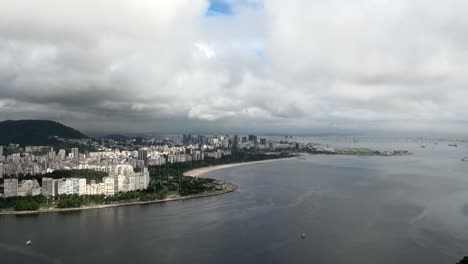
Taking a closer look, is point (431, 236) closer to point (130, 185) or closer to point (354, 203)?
point (354, 203)

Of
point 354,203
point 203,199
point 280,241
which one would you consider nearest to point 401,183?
point 354,203

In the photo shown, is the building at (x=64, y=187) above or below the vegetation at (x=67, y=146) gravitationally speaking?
below

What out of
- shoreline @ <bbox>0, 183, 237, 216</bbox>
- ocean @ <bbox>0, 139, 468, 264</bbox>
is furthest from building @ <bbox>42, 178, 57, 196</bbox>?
ocean @ <bbox>0, 139, 468, 264</bbox>

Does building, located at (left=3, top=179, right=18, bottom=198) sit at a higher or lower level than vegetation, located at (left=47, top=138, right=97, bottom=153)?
lower

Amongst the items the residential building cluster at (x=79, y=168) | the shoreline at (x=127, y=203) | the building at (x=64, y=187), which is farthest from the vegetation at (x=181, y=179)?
the building at (x=64, y=187)

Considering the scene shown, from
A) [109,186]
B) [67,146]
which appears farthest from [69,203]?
[67,146]

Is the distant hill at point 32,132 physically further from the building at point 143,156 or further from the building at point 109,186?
the building at point 109,186

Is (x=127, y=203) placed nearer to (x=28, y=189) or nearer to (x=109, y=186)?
(x=109, y=186)

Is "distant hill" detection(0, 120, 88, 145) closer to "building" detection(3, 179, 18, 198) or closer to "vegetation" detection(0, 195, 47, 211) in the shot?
"building" detection(3, 179, 18, 198)
